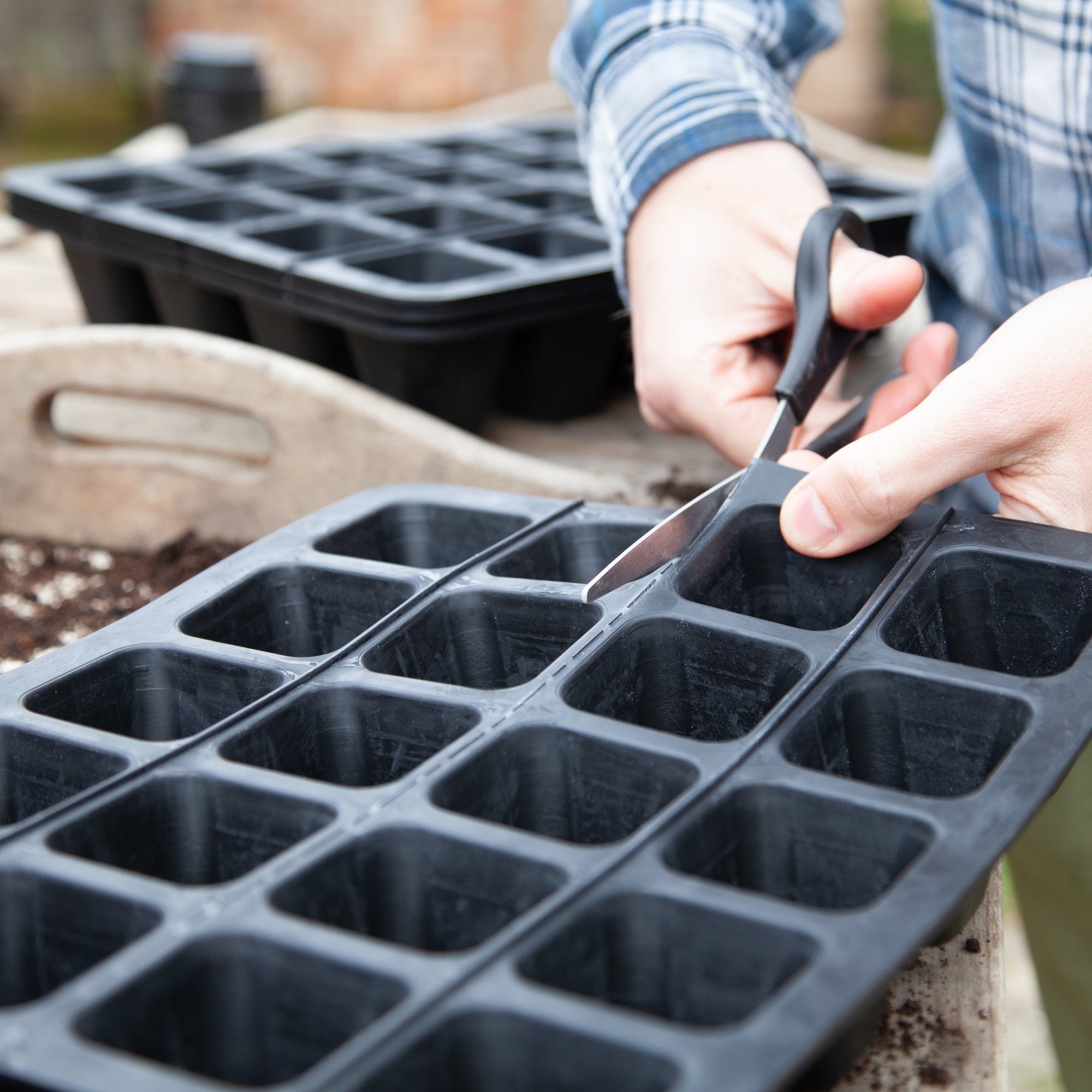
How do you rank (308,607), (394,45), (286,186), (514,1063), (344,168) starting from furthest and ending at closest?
(394,45) < (344,168) < (286,186) < (308,607) < (514,1063)

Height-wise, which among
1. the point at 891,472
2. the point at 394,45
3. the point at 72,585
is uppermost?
the point at 394,45

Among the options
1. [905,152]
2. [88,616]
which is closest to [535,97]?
[88,616]

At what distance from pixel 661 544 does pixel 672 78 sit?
1.75 feet

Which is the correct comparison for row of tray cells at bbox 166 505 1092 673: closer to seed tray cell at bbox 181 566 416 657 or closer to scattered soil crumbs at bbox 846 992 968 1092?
seed tray cell at bbox 181 566 416 657

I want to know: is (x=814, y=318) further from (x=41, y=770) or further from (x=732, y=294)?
(x=41, y=770)

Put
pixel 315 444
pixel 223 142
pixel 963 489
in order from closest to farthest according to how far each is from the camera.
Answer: pixel 315 444
pixel 963 489
pixel 223 142

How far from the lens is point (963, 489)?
1212 millimetres

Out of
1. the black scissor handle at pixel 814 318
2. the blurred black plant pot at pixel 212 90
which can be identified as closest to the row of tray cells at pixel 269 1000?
the black scissor handle at pixel 814 318

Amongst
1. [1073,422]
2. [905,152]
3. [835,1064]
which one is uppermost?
[1073,422]

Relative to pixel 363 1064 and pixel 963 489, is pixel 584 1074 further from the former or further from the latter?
pixel 963 489

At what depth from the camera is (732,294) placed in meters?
0.98

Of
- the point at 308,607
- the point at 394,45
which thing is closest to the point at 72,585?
the point at 308,607

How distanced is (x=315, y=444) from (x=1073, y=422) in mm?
661

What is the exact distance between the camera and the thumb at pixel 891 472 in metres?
0.69
